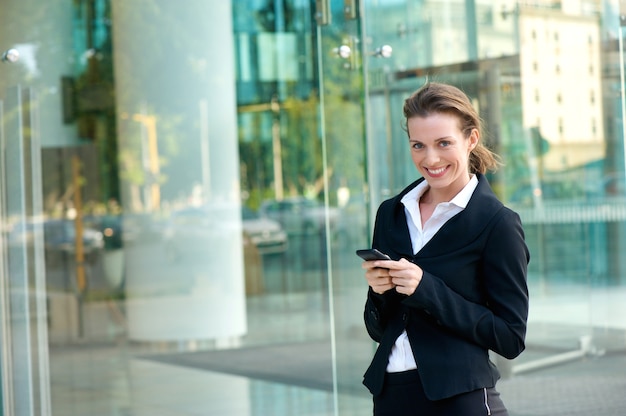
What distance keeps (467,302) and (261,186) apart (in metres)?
9.82

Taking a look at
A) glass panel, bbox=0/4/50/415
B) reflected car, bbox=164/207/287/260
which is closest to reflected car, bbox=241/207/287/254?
reflected car, bbox=164/207/287/260

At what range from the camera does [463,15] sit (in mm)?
6500

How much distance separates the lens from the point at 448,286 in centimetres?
209

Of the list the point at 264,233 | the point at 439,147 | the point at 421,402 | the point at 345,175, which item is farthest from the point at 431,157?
the point at 264,233

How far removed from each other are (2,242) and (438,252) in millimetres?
3487

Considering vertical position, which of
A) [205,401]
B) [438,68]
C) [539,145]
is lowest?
[205,401]

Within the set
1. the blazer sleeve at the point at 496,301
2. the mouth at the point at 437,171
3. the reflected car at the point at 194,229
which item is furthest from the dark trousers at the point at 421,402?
the reflected car at the point at 194,229

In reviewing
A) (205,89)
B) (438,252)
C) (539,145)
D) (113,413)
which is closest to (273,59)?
(205,89)

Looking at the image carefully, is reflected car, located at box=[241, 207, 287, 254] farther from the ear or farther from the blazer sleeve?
the blazer sleeve

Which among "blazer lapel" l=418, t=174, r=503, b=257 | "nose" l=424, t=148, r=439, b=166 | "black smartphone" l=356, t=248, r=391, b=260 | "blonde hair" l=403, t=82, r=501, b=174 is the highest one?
"blonde hair" l=403, t=82, r=501, b=174

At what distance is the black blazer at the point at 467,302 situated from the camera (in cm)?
205

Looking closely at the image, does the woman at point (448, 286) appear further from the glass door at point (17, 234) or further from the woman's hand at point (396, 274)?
the glass door at point (17, 234)

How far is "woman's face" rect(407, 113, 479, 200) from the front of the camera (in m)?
2.12

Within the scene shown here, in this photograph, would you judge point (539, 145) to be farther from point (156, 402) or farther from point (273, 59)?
point (273, 59)
